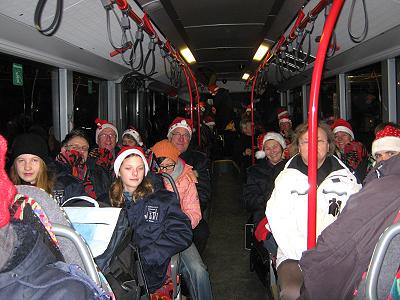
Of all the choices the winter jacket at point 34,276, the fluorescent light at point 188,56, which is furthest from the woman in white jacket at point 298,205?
the fluorescent light at point 188,56

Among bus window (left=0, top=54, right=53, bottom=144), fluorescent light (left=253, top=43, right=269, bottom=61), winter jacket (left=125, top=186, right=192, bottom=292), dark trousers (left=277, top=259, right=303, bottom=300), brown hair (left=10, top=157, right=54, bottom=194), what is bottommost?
dark trousers (left=277, top=259, right=303, bottom=300)

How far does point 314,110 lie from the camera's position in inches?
85.2

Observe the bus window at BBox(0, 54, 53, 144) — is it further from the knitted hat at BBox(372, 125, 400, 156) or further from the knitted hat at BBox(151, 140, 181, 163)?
the knitted hat at BBox(372, 125, 400, 156)

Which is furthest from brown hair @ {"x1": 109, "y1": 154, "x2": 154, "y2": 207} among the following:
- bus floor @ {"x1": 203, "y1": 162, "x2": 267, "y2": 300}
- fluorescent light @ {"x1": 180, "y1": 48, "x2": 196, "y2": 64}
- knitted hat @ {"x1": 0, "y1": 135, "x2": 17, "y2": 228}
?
fluorescent light @ {"x1": 180, "y1": 48, "x2": 196, "y2": 64}

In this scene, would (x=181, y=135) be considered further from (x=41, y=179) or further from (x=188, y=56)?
(x=188, y=56)

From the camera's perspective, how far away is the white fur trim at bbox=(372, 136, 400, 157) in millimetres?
3203

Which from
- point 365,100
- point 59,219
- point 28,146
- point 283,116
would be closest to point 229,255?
point 28,146

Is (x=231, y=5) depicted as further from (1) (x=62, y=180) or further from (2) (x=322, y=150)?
(1) (x=62, y=180)

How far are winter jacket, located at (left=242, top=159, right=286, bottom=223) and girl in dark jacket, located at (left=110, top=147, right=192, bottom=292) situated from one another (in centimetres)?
113

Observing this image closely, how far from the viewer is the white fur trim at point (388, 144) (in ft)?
10.5

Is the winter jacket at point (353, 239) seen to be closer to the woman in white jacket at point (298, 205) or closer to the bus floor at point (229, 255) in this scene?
the woman in white jacket at point (298, 205)

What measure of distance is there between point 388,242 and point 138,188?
180 centimetres

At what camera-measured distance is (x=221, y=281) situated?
4160 millimetres

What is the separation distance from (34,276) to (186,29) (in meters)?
4.34
